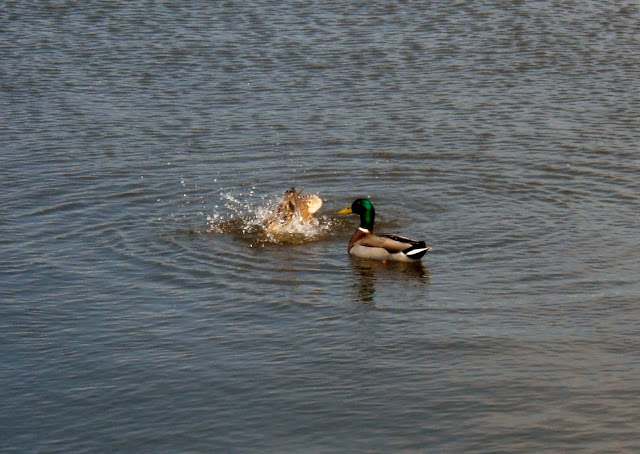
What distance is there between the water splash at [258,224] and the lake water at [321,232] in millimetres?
52

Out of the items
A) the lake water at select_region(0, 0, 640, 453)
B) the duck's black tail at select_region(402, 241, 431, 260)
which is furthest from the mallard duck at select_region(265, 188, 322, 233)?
the duck's black tail at select_region(402, 241, 431, 260)

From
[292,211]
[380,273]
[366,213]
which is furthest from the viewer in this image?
[292,211]

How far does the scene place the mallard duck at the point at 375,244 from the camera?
13977mm

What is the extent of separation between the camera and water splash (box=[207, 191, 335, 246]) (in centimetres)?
1537

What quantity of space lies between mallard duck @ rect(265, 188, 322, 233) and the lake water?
245 mm

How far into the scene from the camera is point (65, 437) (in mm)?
9797

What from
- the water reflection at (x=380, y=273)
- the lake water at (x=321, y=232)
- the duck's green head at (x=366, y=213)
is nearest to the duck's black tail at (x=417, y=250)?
the water reflection at (x=380, y=273)

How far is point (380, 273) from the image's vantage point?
14.2 meters

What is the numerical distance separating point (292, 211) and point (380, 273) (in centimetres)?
161

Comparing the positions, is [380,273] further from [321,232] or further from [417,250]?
[321,232]

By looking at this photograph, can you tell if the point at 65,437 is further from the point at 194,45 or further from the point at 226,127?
the point at 194,45

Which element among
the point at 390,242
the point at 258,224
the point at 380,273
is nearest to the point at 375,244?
the point at 390,242

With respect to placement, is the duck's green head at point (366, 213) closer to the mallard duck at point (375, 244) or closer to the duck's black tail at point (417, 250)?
the mallard duck at point (375, 244)

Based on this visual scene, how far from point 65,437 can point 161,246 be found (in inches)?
199
